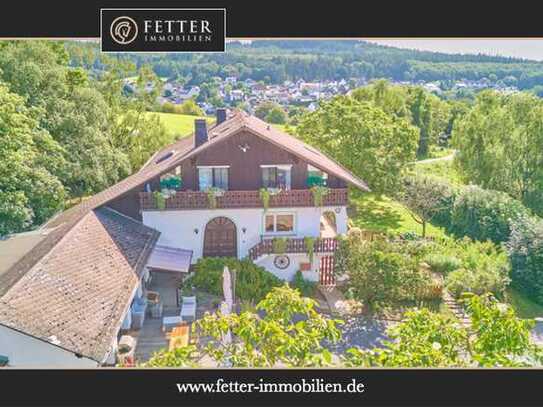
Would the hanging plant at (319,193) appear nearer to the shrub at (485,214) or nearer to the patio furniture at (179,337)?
the patio furniture at (179,337)

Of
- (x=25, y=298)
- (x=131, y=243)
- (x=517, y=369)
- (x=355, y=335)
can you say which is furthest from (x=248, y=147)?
(x=517, y=369)

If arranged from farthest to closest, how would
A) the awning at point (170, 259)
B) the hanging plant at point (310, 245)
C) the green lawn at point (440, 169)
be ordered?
the green lawn at point (440, 169)
the hanging plant at point (310, 245)
the awning at point (170, 259)

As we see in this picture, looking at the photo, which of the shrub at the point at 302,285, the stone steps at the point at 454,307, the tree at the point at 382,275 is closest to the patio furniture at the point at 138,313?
the shrub at the point at 302,285

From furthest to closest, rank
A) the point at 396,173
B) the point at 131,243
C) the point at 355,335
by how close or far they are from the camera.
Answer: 1. the point at 396,173
2. the point at 131,243
3. the point at 355,335
